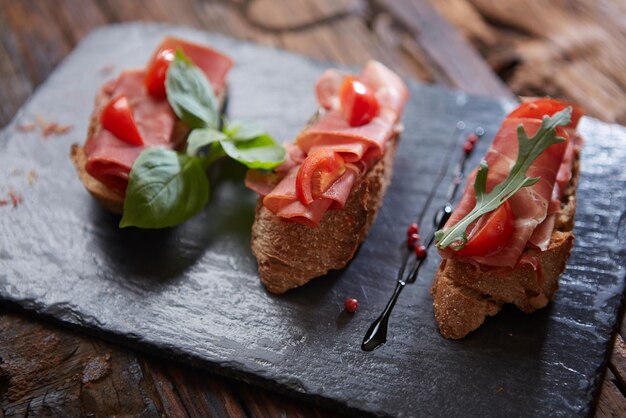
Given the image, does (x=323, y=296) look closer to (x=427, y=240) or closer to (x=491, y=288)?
(x=427, y=240)

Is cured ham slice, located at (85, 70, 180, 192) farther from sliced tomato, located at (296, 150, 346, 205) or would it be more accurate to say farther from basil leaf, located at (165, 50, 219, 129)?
sliced tomato, located at (296, 150, 346, 205)

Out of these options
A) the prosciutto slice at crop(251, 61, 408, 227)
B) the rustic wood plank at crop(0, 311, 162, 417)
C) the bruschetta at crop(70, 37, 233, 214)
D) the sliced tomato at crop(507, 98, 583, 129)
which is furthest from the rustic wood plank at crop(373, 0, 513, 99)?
the rustic wood plank at crop(0, 311, 162, 417)

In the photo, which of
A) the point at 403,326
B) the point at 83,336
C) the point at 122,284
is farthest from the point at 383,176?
the point at 83,336

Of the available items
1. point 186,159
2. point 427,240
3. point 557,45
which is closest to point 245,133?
point 186,159

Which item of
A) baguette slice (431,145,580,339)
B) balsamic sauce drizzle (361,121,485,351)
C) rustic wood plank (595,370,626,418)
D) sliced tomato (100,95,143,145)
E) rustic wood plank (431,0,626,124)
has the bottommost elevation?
rustic wood plank (595,370,626,418)

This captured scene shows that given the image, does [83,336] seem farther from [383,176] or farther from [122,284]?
[383,176]

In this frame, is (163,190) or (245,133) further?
(245,133)
